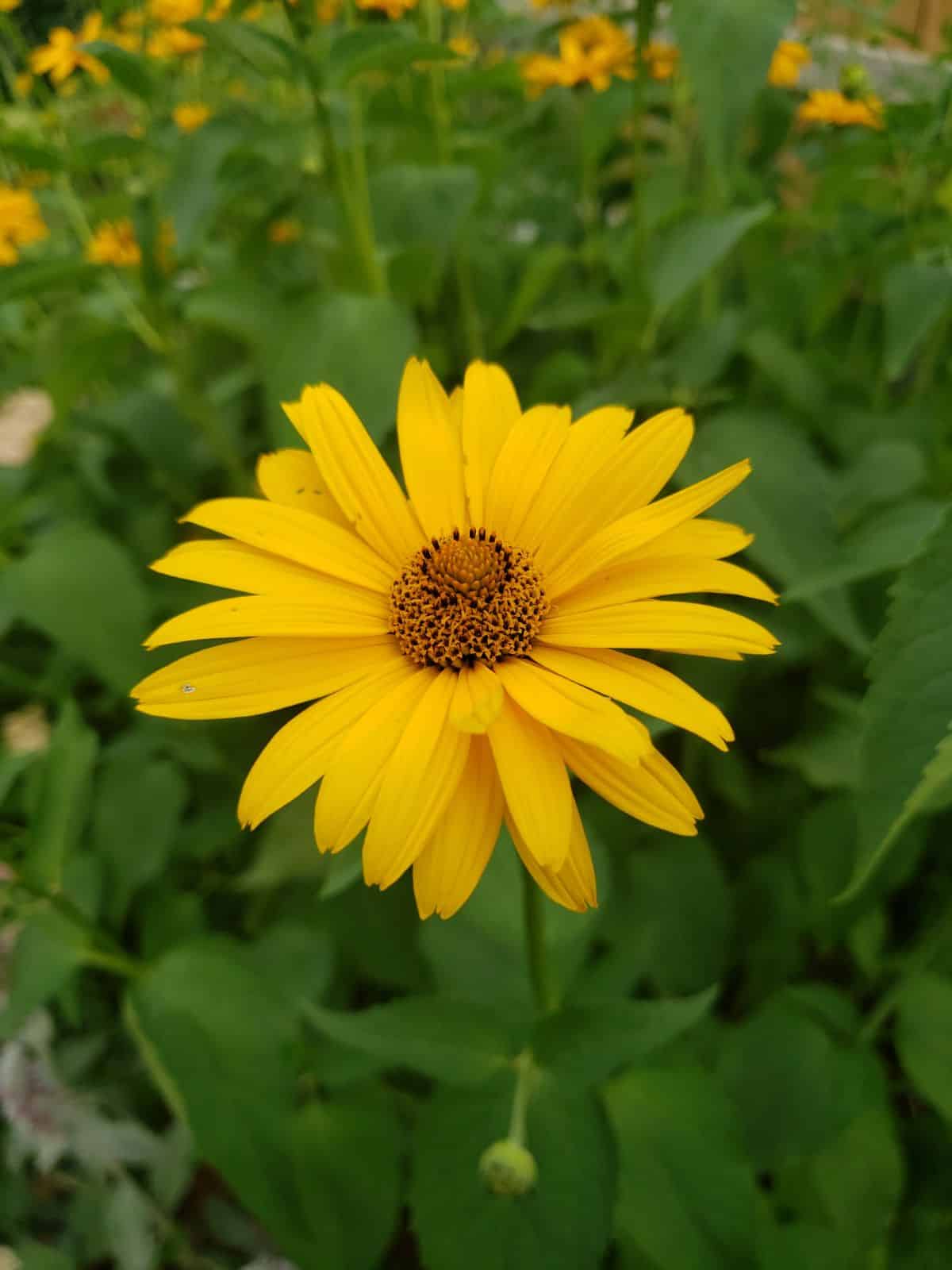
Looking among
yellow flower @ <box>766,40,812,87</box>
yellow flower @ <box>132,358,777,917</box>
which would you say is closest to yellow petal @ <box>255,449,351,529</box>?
yellow flower @ <box>132,358,777,917</box>

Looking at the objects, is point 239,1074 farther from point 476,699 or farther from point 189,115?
point 189,115

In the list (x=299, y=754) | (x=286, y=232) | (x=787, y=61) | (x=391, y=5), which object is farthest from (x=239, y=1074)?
(x=787, y=61)

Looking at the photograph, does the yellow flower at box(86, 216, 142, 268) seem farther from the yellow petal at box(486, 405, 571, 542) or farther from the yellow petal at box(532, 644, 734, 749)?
the yellow petal at box(532, 644, 734, 749)

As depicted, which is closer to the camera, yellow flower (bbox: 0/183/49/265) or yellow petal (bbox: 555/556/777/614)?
yellow petal (bbox: 555/556/777/614)

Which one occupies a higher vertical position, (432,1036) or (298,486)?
(298,486)

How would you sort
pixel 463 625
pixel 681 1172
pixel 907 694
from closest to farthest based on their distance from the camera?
pixel 907 694 < pixel 463 625 < pixel 681 1172

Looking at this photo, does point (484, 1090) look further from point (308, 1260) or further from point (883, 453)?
point (883, 453)
